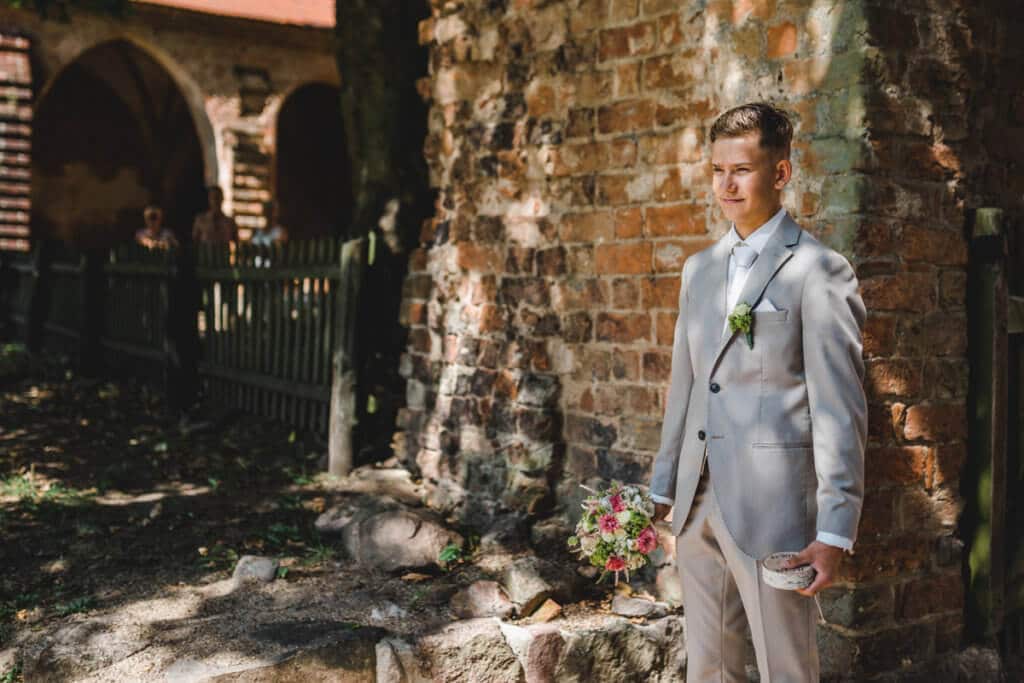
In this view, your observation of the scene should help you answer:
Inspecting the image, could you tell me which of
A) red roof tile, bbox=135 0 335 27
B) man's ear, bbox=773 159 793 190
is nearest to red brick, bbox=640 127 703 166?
Answer: man's ear, bbox=773 159 793 190

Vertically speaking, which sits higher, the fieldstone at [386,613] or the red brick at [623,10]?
the red brick at [623,10]

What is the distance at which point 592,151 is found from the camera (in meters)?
4.74

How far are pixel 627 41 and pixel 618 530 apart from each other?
2.24 m

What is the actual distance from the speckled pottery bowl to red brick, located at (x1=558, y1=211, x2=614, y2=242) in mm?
2236

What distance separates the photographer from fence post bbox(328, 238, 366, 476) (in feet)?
21.4

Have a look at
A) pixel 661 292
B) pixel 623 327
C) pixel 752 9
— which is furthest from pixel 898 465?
pixel 752 9

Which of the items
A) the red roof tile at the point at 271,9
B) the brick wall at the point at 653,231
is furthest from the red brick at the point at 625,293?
the red roof tile at the point at 271,9

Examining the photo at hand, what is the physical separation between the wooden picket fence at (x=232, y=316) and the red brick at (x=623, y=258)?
7.64 ft

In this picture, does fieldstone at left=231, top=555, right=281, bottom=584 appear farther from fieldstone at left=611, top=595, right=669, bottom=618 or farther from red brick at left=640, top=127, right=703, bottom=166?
red brick at left=640, top=127, right=703, bottom=166

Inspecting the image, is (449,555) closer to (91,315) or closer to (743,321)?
(743,321)

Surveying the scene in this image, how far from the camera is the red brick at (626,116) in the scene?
14.6 ft

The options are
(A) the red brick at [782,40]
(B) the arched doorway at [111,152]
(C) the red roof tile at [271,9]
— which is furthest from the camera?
(B) the arched doorway at [111,152]

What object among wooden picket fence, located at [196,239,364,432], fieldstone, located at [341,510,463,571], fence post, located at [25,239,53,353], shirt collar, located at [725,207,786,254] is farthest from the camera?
fence post, located at [25,239,53,353]

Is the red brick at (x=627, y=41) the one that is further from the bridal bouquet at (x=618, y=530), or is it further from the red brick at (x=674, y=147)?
the bridal bouquet at (x=618, y=530)
